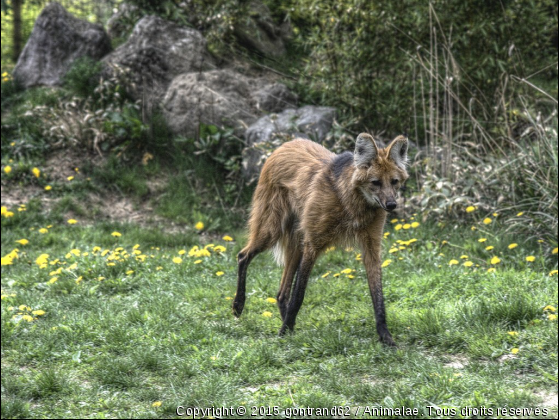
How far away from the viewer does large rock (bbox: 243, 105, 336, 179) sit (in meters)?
6.57

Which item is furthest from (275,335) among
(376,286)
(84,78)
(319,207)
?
(84,78)

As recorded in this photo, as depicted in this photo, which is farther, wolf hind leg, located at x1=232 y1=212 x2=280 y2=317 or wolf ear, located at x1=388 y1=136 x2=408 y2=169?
wolf hind leg, located at x1=232 y1=212 x2=280 y2=317

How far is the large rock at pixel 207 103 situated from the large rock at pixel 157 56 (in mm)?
324

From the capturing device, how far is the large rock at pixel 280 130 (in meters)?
6.57

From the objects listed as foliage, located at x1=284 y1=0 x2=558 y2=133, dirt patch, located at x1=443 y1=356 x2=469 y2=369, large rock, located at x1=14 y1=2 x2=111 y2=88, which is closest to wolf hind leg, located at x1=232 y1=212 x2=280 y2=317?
dirt patch, located at x1=443 y1=356 x2=469 y2=369

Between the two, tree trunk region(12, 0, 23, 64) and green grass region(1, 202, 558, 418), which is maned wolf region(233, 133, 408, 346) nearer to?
green grass region(1, 202, 558, 418)

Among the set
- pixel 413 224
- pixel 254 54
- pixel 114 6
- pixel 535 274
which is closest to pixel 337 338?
pixel 535 274

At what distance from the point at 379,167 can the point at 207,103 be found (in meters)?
4.28

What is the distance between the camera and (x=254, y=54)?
28.2ft

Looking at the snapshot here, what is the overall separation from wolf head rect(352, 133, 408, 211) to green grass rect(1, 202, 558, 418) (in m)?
0.82

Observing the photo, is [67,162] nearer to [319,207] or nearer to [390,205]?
[319,207]

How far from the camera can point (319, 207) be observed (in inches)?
149

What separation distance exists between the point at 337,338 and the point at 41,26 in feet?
23.7

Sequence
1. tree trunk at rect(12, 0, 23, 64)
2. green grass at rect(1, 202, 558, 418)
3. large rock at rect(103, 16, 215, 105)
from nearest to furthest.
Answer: green grass at rect(1, 202, 558, 418), large rock at rect(103, 16, 215, 105), tree trunk at rect(12, 0, 23, 64)
